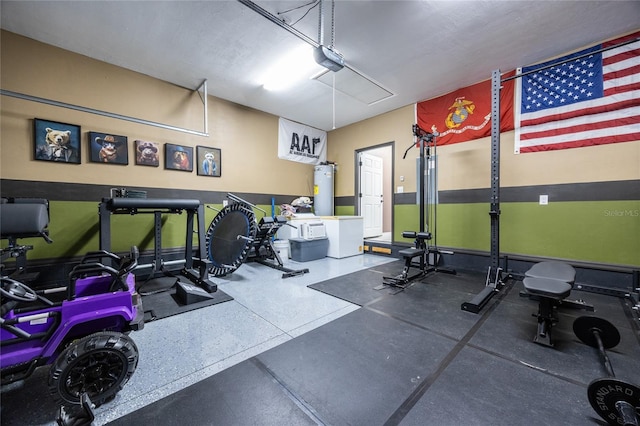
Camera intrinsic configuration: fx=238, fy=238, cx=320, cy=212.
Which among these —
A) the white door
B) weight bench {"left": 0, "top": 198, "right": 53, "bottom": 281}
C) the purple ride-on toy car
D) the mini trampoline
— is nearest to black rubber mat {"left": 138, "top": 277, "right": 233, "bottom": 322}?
the mini trampoline

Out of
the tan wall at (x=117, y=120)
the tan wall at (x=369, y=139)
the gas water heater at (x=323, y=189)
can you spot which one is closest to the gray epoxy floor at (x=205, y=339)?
the tan wall at (x=117, y=120)

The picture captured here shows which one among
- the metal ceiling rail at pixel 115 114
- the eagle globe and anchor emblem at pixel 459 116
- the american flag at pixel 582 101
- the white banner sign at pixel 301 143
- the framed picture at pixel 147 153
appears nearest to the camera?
the metal ceiling rail at pixel 115 114

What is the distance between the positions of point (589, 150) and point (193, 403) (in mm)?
5300

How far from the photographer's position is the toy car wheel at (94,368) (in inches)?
50.3

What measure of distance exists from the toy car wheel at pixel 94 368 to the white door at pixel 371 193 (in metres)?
5.37

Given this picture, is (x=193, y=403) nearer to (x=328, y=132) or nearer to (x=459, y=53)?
(x=459, y=53)

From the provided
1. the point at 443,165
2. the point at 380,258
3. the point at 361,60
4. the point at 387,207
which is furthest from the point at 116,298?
the point at 387,207

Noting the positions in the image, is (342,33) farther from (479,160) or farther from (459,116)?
(479,160)

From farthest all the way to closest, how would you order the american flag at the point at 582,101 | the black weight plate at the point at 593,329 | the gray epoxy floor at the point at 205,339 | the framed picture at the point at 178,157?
1. the framed picture at the point at 178,157
2. the american flag at the point at 582,101
3. the black weight plate at the point at 593,329
4. the gray epoxy floor at the point at 205,339

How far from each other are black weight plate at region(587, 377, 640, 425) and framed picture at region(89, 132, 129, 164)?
5538mm

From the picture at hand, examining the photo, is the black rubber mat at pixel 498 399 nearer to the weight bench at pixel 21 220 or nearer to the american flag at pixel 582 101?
the weight bench at pixel 21 220

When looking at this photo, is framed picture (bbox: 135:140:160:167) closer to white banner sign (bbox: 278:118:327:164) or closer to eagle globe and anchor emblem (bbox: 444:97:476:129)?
white banner sign (bbox: 278:118:327:164)

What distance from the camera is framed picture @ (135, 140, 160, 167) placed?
395cm

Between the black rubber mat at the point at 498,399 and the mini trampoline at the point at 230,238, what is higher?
the mini trampoline at the point at 230,238
